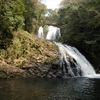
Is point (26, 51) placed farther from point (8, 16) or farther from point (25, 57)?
point (8, 16)

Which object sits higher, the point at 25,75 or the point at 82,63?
the point at 82,63

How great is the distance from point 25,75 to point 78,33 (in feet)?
49.4

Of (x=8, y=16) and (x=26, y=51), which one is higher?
(x=8, y=16)

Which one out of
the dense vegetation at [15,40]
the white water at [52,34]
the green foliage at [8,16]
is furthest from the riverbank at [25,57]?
the white water at [52,34]

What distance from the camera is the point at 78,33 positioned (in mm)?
34250

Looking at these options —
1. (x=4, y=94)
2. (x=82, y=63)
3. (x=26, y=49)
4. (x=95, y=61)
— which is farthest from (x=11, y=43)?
(x=95, y=61)

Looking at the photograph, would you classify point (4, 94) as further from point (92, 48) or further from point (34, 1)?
point (34, 1)

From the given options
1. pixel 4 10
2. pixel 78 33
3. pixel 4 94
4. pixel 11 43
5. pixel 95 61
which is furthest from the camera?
pixel 78 33

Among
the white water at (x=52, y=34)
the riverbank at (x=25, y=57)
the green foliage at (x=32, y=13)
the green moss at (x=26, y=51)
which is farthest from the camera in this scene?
the white water at (x=52, y=34)

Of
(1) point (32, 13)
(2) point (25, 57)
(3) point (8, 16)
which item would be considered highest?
(1) point (32, 13)

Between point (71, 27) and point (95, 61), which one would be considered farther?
point (71, 27)

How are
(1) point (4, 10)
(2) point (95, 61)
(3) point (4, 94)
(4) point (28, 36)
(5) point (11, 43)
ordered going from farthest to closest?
(2) point (95, 61) → (4) point (28, 36) → (5) point (11, 43) → (1) point (4, 10) → (3) point (4, 94)

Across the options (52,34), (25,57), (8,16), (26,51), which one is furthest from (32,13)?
(52,34)

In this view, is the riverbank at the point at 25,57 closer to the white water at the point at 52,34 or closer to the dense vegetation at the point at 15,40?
the dense vegetation at the point at 15,40
